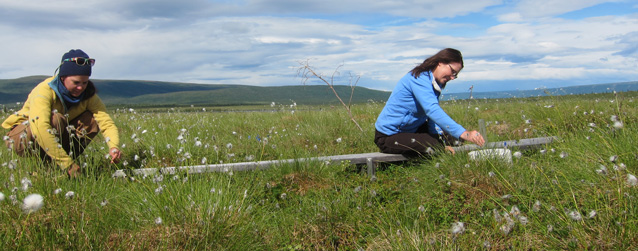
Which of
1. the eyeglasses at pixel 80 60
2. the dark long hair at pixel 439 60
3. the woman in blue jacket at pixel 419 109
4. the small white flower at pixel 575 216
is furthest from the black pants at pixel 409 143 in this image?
the eyeglasses at pixel 80 60

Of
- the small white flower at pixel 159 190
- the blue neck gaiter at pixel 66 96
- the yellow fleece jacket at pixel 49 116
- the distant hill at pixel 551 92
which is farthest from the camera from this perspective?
the distant hill at pixel 551 92

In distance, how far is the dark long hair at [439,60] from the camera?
18.2 ft

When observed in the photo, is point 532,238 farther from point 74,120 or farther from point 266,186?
point 74,120

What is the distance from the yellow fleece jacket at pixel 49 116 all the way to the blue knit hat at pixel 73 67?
0.28 meters

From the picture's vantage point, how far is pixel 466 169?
4316 millimetres

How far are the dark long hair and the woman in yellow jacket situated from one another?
11.7 feet

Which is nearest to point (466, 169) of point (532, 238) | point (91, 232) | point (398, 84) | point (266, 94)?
point (532, 238)

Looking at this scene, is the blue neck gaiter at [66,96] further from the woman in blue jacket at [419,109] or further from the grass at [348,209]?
the woman in blue jacket at [419,109]

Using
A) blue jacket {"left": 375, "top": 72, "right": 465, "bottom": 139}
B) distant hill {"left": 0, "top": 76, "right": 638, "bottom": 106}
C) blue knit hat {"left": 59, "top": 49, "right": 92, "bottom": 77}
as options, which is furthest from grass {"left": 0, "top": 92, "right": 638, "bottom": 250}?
distant hill {"left": 0, "top": 76, "right": 638, "bottom": 106}

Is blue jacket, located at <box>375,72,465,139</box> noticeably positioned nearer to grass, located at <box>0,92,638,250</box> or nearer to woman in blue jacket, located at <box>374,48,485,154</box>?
woman in blue jacket, located at <box>374,48,485,154</box>

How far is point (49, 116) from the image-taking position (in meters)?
5.05

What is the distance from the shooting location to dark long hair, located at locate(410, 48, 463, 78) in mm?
5535

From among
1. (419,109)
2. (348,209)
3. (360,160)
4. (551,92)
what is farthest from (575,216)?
(551,92)

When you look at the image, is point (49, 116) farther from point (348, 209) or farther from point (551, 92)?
point (551, 92)
